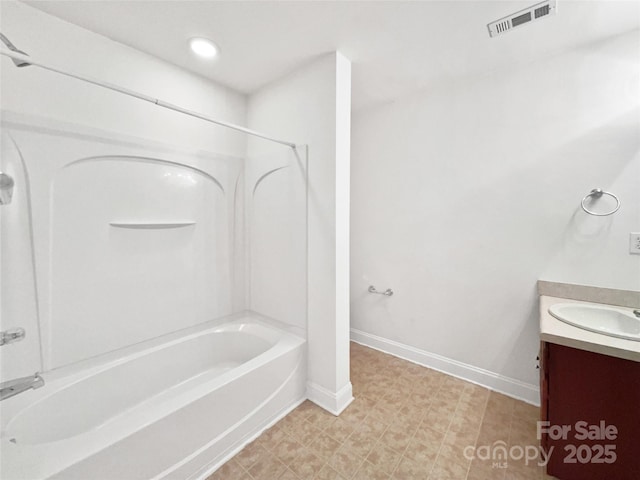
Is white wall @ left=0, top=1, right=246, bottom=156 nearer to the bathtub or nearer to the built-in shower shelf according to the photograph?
the built-in shower shelf

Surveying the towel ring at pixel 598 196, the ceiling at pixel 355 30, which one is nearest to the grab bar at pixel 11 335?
the ceiling at pixel 355 30

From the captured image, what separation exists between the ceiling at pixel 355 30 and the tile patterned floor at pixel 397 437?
2.42m

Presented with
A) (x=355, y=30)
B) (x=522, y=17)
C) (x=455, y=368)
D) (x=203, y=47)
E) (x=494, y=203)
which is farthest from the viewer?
(x=455, y=368)

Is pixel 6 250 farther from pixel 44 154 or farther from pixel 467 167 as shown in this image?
pixel 467 167

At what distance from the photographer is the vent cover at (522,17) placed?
133 centimetres

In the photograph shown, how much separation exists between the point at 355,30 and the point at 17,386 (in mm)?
2560

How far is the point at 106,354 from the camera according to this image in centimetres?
165

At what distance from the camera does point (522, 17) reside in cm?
141

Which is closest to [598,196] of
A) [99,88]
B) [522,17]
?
[522,17]

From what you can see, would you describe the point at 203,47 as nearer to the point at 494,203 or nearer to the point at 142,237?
the point at 142,237

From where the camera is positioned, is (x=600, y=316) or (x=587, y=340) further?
(x=600, y=316)

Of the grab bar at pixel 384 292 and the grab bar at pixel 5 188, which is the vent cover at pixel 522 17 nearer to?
the grab bar at pixel 384 292

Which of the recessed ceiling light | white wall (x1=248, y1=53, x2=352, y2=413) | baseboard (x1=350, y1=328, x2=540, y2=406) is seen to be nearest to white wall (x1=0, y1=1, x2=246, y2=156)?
the recessed ceiling light

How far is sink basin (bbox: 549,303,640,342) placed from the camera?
1.38 meters
